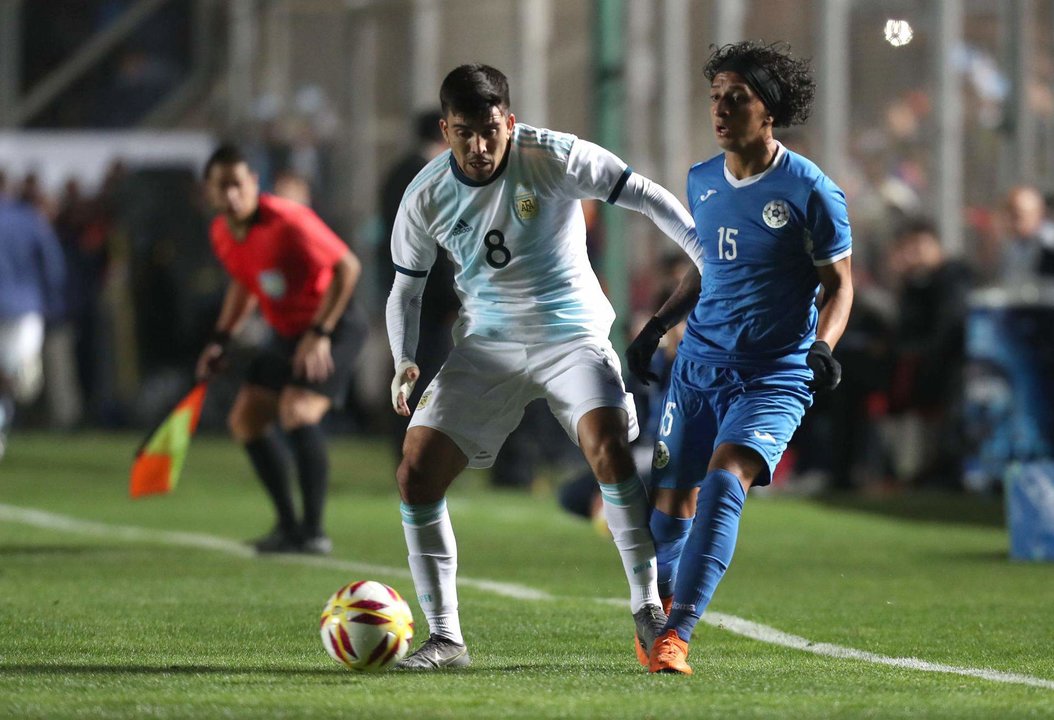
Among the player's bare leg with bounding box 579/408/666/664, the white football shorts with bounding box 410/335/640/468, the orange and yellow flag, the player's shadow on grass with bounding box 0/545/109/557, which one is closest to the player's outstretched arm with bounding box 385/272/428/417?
the white football shorts with bounding box 410/335/640/468

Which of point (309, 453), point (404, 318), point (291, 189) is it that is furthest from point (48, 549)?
point (404, 318)

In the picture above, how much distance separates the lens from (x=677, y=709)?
5535 millimetres

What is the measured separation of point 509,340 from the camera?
6.75 metres

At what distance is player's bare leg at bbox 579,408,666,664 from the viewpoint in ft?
21.6

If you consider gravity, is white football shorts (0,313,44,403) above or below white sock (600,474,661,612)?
below

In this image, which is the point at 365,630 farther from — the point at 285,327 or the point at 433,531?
the point at 285,327

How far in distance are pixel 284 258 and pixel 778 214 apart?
4427 millimetres

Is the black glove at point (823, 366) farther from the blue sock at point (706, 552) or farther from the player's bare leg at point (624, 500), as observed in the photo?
the player's bare leg at point (624, 500)

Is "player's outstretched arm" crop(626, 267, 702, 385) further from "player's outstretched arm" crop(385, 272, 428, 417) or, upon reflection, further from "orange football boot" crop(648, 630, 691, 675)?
"orange football boot" crop(648, 630, 691, 675)

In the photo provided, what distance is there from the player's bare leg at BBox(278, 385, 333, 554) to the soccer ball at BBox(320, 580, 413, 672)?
161 inches

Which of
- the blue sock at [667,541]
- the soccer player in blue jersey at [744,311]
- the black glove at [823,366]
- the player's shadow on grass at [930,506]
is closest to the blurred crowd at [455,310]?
the player's shadow on grass at [930,506]

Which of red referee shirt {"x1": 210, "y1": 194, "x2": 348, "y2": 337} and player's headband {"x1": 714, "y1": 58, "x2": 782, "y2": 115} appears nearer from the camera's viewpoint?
player's headband {"x1": 714, "y1": 58, "x2": 782, "y2": 115}

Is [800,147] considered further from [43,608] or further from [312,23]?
[312,23]

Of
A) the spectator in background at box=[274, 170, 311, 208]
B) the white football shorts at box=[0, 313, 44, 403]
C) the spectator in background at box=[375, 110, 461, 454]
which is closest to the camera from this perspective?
the spectator in background at box=[375, 110, 461, 454]
